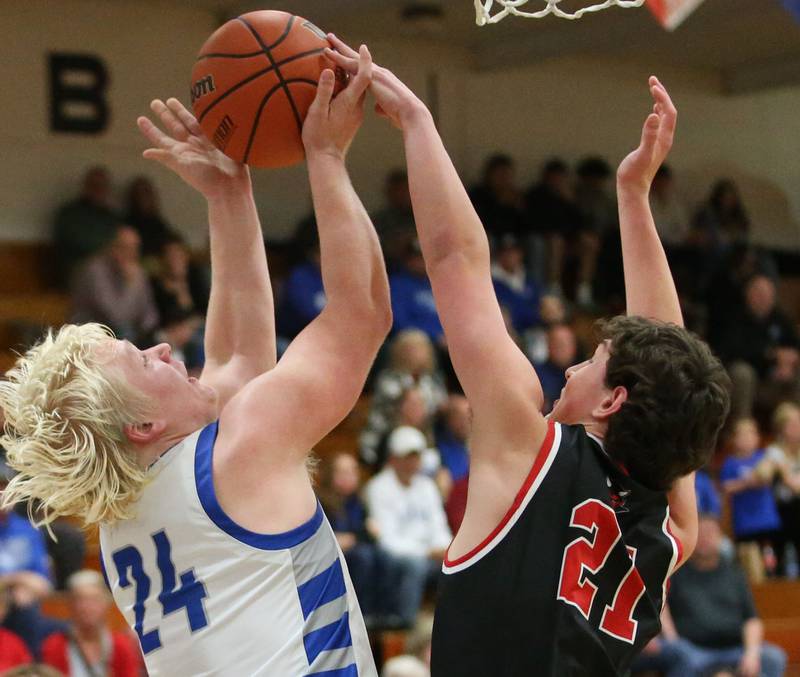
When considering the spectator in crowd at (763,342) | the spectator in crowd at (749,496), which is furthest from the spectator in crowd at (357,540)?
the spectator in crowd at (763,342)

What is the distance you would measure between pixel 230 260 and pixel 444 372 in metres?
7.27

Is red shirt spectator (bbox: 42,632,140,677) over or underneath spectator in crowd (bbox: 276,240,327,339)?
underneath

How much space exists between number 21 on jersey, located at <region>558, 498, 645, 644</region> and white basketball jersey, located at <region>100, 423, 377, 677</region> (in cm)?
48

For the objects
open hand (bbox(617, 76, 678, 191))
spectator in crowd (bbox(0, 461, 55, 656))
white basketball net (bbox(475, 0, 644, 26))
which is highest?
white basketball net (bbox(475, 0, 644, 26))

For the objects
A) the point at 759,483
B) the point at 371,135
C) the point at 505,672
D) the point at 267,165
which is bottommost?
the point at 759,483

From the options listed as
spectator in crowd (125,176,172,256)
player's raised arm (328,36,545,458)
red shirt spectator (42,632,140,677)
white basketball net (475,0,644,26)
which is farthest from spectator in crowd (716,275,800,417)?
player's raised arm (328,36,545,458)

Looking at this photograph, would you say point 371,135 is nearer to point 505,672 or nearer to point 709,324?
point 709,324

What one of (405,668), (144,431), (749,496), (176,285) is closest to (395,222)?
(176,285)

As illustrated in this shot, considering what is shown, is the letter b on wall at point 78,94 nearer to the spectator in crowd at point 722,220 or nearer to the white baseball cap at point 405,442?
the white baseball cap at point 405,442

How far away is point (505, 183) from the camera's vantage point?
1310cm

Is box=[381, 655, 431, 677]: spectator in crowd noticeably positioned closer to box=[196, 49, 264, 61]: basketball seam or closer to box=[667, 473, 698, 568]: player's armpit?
box=[667, 473, 698, 568]: player's armpit

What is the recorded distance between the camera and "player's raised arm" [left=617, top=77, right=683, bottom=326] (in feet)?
10.1

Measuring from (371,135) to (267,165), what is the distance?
1003 centimetres

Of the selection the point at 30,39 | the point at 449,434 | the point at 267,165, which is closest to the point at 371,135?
the point at 30,39
